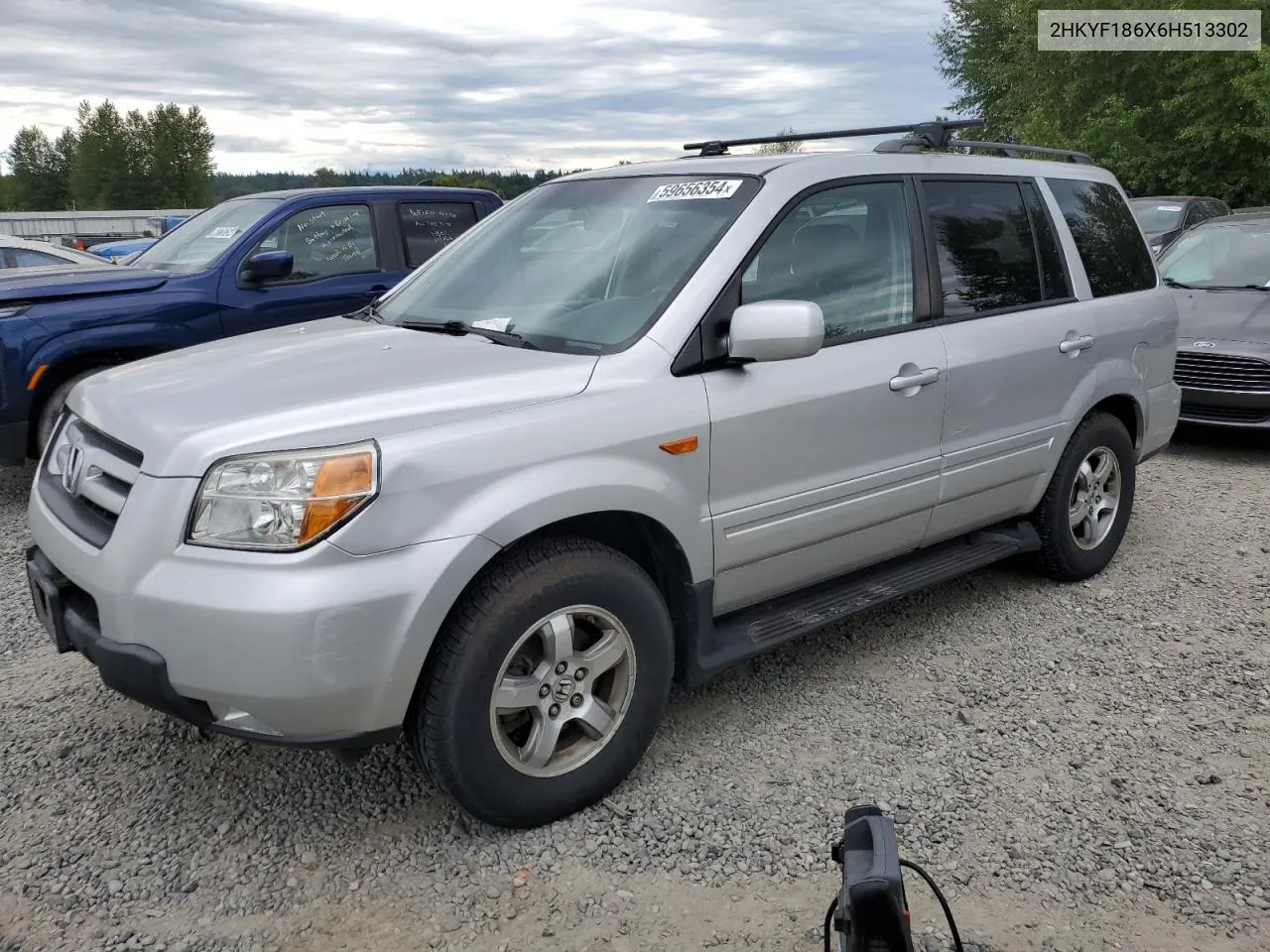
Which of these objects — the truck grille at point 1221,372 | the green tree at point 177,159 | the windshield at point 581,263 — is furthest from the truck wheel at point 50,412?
the green tree at point 177,159

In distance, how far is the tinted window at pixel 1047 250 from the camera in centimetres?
438

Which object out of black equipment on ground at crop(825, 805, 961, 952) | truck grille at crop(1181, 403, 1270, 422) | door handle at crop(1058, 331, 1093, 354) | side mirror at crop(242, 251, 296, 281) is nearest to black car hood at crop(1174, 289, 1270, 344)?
truck grille at crop(1181, 403, 1270, 422)

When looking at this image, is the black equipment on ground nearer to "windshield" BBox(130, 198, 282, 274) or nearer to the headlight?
the headlight

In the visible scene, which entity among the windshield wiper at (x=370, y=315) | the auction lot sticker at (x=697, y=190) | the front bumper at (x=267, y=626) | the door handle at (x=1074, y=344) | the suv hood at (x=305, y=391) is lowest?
the front bumper at (x=267, y=626)

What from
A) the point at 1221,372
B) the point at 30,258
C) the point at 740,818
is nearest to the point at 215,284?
the point at 740,818

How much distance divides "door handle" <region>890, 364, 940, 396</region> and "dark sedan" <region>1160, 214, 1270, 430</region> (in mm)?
4489

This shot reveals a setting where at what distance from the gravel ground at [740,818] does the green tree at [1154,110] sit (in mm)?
19376

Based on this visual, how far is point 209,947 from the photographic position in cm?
249

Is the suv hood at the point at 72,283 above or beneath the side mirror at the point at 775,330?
above

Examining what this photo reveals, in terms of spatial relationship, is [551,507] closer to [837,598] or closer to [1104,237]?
[837,598]

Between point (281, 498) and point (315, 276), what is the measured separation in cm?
492

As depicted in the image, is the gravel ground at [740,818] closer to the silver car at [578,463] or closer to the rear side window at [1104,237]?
the silver car at [578,463]

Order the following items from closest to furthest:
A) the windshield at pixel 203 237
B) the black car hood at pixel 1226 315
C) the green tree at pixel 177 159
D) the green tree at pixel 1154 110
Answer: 1. the windshield at pixel 203 237
2. the black car hood at pixel 1226 315
3. the green tree at pixel 1154 110
4. the green tree at pixel 177 159

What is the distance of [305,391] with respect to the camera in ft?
9.05
